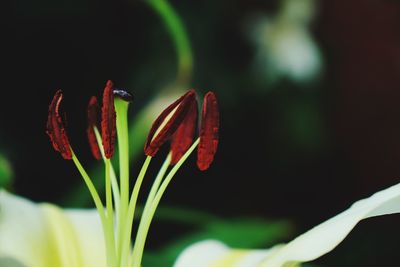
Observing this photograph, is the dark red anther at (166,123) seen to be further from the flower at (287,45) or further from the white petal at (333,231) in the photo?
the flower at (287,45)

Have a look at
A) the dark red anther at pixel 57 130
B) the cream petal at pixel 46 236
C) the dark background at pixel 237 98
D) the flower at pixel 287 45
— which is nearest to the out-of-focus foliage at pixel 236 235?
the cream petal at pixel 46 236

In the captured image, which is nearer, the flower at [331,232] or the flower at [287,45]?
the flower at [331,232]

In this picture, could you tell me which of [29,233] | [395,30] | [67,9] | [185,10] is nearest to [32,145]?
[67,9]

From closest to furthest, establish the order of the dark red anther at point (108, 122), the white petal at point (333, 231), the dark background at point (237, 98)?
the white petal at point (333, 231) < the dark red anther at point (108, 122) < the dark background at point (237, 98)

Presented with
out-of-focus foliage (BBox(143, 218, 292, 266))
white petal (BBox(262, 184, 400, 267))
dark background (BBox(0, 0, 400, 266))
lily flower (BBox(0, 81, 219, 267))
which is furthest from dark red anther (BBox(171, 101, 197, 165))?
dark background (BBox(0, 0, 400, 266))

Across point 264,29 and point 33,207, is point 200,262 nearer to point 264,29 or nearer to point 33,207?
point 33,207

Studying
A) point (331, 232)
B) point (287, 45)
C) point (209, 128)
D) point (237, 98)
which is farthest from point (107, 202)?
point (287, 45)

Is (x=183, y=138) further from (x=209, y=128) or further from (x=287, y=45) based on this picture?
(x=287, y=45)
